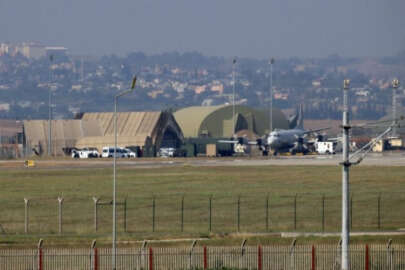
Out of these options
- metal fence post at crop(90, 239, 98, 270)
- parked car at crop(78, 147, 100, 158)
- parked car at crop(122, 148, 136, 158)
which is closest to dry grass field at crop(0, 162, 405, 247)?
metal fence post at crop(90, 239, 98, 270)

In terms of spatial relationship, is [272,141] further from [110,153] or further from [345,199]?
[345,199]

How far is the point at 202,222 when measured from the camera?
6838 centimetres

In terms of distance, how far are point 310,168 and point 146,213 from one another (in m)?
53.1

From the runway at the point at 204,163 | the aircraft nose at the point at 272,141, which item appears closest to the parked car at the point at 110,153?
the runway at the point at 204,163

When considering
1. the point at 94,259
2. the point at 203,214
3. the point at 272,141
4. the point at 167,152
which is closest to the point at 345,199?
the point at 94,259

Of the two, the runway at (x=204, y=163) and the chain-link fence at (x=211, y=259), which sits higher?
the chain-link fence at (x=211, y=259)

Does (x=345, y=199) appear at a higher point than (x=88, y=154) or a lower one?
higher

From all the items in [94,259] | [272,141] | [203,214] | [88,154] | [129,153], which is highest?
[272,141]

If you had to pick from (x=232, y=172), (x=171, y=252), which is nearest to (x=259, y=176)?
(x=232, y=172)

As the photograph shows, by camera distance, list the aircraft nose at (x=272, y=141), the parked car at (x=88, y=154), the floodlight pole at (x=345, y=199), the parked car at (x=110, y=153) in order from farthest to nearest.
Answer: the aircraft nose at (x=272, y=141), the parked car at (x=88, y=154), the parked car at (x=110, y=153), the floodlight pole at (x=345, y=199)

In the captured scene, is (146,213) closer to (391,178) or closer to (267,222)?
(267,222)

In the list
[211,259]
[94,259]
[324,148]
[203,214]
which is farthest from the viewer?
[324,148]

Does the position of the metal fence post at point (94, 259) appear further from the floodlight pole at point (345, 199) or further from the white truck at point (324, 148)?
the white truck at point (324, 148)

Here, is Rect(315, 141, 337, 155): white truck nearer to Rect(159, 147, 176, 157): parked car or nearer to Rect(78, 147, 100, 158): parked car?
Rect(159, 147, 176, 157): parked car
